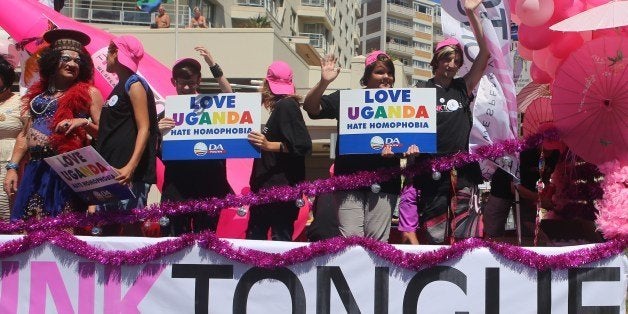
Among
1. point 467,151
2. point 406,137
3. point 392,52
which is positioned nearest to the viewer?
point 406,137

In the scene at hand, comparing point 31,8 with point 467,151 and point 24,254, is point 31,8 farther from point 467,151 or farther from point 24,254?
point 467,151

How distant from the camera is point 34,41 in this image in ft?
21.6

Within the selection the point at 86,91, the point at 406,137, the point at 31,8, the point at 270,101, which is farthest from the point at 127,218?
the point at 31,8

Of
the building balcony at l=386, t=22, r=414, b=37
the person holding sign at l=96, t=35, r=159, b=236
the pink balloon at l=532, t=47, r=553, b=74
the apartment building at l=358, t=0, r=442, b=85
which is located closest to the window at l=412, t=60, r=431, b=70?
the apartment building at l=358, t=0, r=442, b=85

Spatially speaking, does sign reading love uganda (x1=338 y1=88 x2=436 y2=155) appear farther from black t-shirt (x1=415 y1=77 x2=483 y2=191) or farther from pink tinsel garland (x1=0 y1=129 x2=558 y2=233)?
black t-shirt (x1=415 y1=77 x2=483 y2=191)

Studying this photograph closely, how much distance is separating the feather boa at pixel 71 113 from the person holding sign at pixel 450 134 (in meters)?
2.00

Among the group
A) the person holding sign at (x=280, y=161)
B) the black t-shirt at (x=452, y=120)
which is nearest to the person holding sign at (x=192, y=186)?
the person holding sign at (x=280, y=161)

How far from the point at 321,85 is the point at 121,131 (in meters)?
1.18

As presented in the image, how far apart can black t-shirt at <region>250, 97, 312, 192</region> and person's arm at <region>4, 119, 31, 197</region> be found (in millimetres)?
1504

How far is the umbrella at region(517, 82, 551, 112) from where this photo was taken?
6012 millimetres

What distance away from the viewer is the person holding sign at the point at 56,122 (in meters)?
4.76

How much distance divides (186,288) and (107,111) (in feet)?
3.84

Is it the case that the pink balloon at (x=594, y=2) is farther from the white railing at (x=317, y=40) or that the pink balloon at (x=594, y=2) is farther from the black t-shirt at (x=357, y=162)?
the white railing at (x=317, y=40)

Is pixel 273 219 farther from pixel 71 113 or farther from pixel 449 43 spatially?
pixel 449 43
